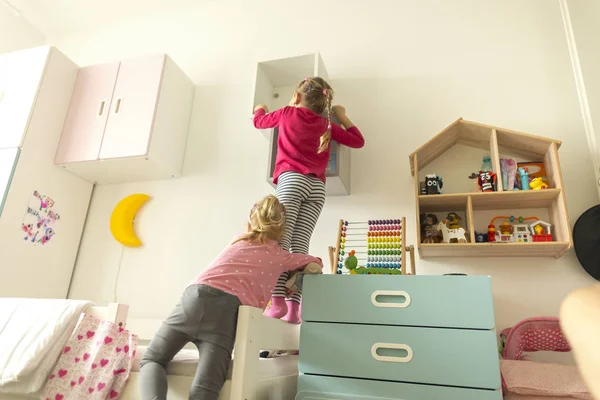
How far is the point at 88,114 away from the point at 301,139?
1.55 metres

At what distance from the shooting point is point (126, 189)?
295 cm

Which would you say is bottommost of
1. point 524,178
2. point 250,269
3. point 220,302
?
point 220,302

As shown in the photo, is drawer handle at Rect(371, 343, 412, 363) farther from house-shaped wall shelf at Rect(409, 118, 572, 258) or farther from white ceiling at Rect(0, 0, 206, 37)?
white ceiling at Rect(0, 0, 206, 37)

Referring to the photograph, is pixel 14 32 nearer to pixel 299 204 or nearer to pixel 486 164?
pixel 299 204

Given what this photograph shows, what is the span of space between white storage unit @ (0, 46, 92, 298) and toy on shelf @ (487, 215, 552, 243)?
98.6 inches

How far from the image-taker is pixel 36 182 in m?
2.61

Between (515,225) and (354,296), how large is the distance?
1.02 metres

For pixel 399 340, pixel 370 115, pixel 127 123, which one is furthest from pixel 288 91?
pixel 399 340

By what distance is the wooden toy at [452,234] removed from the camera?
2.02m

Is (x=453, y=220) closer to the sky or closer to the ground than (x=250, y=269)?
closer to the sky

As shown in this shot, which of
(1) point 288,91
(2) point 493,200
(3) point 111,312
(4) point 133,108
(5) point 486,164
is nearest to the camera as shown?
(3) point 111,312

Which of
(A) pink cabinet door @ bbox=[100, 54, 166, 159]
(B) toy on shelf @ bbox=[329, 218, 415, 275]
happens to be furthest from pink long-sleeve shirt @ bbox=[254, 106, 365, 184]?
(A) pink cabinet door @ bbox=[100, 54, 166, 159]

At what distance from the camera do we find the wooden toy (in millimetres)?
2018

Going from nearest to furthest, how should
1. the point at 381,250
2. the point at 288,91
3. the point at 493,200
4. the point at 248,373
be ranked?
the point at 248,373
the point at 381,250
the point at 493,200
the point at 288,91
